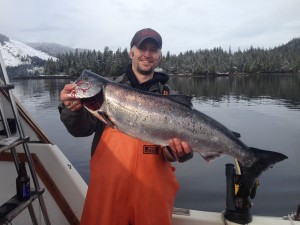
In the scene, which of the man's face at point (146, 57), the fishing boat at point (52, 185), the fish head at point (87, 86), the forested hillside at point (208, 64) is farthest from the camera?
the forested hillside at point (208, 64)

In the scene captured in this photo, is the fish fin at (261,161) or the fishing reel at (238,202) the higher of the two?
the fish fin at (261,161)

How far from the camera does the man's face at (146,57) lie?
4.38 meters

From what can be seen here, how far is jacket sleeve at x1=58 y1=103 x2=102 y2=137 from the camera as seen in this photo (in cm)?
395

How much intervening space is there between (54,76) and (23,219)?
173m

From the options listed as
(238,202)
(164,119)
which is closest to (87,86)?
(164,119)

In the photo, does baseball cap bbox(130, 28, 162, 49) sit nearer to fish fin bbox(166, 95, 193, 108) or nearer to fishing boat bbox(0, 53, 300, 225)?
fish fin bbox(166, 95, 193, 108)

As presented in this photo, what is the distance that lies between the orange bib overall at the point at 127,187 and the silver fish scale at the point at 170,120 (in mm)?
299

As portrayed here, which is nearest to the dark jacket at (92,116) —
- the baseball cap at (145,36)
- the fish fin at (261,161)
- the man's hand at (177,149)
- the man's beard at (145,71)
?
the man's beard at (145,71)

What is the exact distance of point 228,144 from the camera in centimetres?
407

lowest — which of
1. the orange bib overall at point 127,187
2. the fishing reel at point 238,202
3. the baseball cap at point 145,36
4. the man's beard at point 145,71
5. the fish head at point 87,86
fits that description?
the fishing reel at point 238,202

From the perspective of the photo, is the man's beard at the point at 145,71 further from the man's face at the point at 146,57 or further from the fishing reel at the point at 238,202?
the fishing reel at the point at 238,202

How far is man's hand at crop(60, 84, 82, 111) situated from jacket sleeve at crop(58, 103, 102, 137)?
0.20 ft

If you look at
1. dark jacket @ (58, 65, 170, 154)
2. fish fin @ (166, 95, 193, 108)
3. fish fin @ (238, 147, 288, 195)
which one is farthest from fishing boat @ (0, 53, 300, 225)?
fish fin @ (166, 95, 193, 108)

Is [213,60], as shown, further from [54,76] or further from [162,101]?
[162,101]
